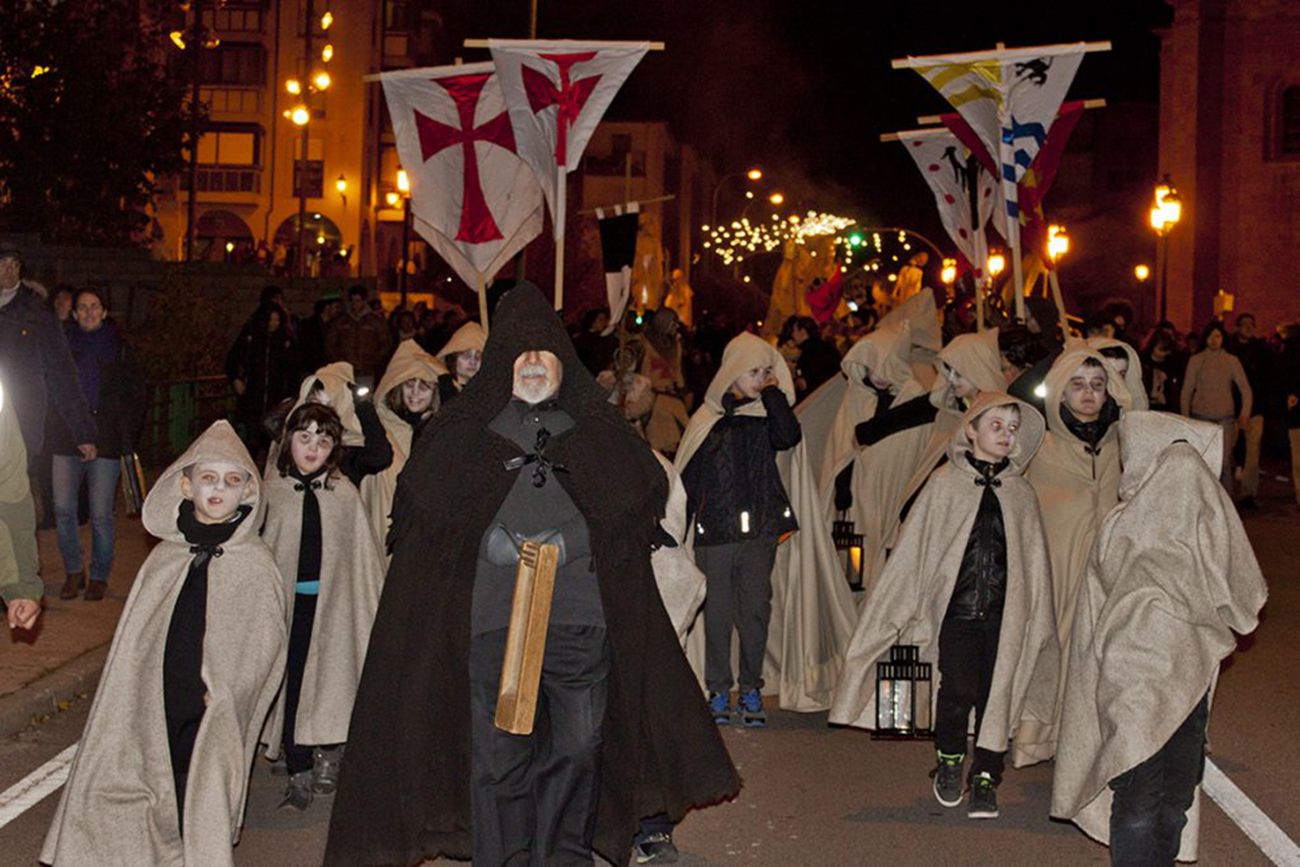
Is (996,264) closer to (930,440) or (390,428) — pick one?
(930,440)

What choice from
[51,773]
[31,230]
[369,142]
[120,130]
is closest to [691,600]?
[51,773]

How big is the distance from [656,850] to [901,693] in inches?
77.3

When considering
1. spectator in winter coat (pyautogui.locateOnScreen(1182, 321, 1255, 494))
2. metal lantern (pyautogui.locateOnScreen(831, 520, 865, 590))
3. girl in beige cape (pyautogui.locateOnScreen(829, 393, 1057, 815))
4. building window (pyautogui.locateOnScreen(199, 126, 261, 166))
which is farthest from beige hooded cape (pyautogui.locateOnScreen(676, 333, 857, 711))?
building window (pyautogui.locateOnScreen(199, 126, 261, 166))

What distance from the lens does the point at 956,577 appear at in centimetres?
820

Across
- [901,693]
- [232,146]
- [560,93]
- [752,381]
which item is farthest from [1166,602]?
[232,146]

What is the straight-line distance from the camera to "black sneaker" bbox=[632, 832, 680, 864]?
735 centimetres

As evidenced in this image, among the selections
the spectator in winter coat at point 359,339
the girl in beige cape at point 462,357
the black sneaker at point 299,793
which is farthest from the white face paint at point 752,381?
the spectator in winter coat at point 359,339

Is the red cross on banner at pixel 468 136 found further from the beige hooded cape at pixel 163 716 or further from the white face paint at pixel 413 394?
the beige hooded cape at pixel 163 716

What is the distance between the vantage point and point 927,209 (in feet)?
281

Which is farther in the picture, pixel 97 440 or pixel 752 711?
pixel 97 440

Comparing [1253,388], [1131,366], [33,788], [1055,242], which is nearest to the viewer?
[33,788]

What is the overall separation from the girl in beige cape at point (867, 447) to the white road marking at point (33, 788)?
472 cm

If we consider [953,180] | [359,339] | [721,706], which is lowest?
[721,706]

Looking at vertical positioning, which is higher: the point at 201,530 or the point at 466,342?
the point at 466,342
